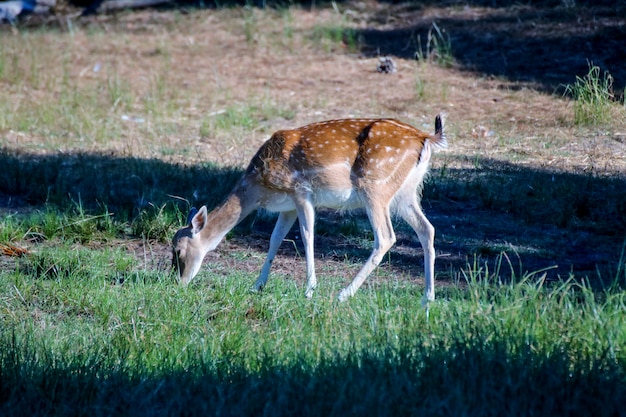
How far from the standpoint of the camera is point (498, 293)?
608cm

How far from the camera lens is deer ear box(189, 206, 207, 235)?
8047 mm

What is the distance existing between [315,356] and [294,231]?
4.33 metres

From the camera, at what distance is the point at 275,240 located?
27.0ft

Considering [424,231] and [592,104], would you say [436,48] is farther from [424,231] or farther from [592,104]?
[424,231]

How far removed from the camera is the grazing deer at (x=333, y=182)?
7.88 m

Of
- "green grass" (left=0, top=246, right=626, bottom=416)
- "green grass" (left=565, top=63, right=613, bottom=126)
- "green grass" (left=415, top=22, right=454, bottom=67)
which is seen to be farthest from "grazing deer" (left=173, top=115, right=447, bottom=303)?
"green grass" (left=415, top=22, right=454, bottom=67)

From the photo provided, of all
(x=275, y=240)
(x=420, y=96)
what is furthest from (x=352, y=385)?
(x=420, y=96)

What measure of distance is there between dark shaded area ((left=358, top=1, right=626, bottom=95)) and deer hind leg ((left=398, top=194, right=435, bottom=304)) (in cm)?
660

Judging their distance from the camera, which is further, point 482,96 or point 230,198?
point 482,96

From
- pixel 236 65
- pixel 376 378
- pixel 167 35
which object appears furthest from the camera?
pixel 167 35

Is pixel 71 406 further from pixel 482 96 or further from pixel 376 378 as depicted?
pixel 482 96

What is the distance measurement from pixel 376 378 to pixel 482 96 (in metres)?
9.89

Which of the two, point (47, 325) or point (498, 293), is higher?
point (498, 293)

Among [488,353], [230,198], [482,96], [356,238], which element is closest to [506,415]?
[488,353]
